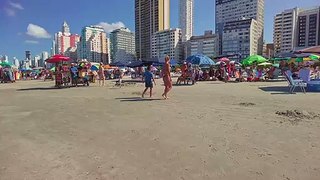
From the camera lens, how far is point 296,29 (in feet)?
356

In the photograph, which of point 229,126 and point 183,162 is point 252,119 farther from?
point 183,162

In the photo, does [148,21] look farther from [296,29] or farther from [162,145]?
[162,145]

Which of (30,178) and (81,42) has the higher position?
(81,42)

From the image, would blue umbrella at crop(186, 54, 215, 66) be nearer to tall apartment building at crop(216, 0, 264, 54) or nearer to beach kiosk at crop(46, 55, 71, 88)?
beach kiosk at crop(46, 55, 71, 88)

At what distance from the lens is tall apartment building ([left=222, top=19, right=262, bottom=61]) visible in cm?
11181

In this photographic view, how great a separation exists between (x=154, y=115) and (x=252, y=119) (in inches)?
93.8

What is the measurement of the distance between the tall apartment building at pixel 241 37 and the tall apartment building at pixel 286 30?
30.3 feet

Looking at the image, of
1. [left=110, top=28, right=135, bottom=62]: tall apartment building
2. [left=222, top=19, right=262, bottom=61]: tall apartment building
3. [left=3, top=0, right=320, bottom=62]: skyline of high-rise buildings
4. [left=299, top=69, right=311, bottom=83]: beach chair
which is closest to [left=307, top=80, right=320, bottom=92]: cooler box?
[left=299, top=69, right=311, bottom=83]: beach chair

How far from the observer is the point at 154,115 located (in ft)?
23.9

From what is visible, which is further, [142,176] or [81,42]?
[81,42]

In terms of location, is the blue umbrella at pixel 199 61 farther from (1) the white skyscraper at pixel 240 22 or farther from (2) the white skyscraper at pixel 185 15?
(2) the white skyscraper at pixel 185 15

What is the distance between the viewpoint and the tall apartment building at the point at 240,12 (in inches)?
5089

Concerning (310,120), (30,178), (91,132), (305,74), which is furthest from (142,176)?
(305,74)

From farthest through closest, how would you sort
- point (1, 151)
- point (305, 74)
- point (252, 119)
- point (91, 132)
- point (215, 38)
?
point (215, 38) < point (305, 74) < point (252, 119) < point (91, 132) < point (1, 151)
